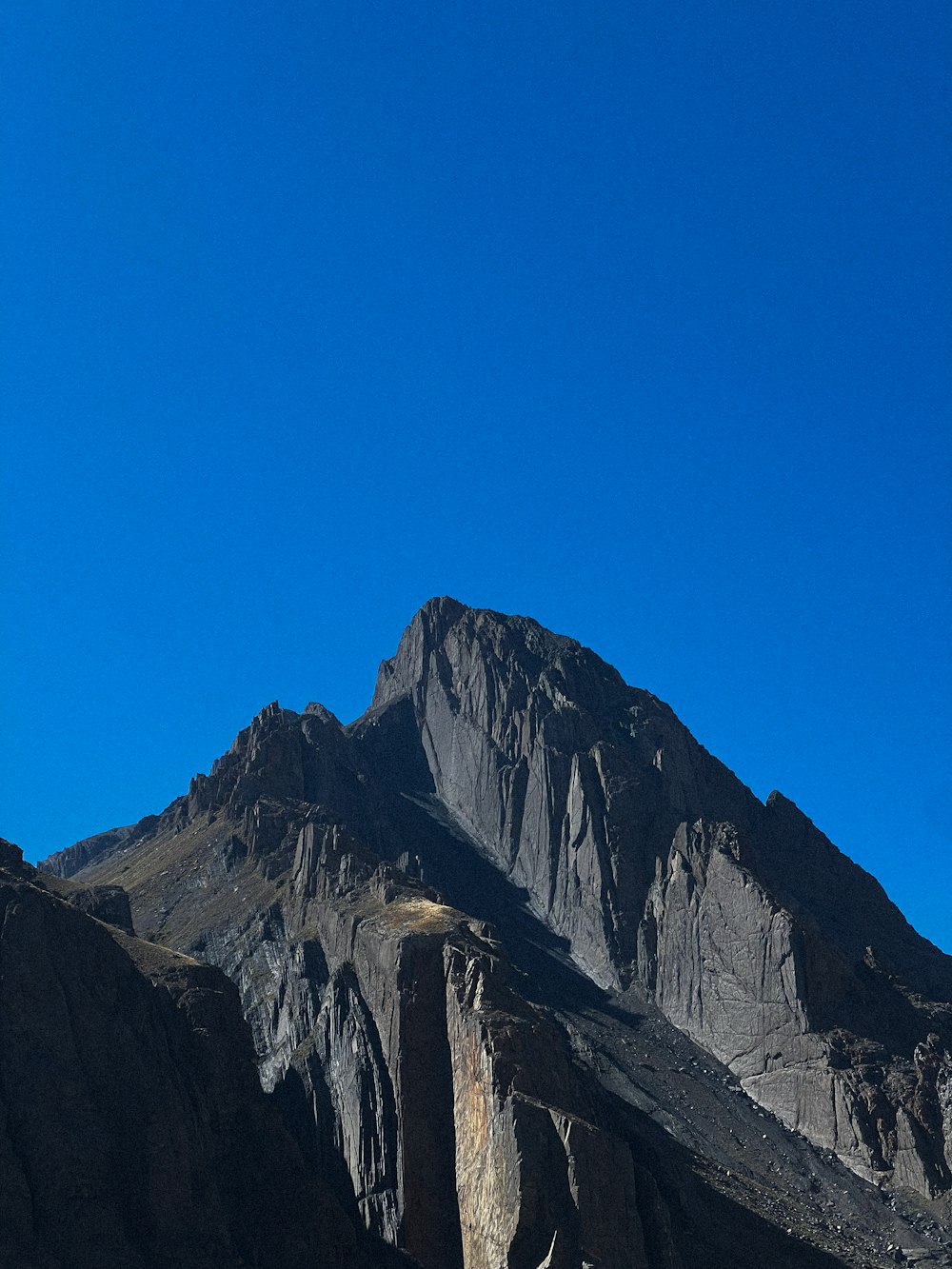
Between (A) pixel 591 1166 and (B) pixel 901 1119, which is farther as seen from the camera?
(B) pixel 901 1119

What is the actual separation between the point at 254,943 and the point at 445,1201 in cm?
7346

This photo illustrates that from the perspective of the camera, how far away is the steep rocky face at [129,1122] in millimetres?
100375

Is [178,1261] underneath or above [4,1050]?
underneath

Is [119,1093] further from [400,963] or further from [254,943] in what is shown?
[254,943]

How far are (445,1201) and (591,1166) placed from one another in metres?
18.6

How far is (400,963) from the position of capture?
14038cm

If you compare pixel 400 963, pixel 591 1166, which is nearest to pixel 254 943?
pixel 400 963

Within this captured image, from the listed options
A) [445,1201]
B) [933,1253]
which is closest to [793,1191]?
[933,1253]

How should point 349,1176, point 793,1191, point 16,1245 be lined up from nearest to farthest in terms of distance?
point 16,1245 < point 349,1176 < point 793,1191

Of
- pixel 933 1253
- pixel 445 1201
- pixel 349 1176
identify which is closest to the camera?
pixel 445 1201

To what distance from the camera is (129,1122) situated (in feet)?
353

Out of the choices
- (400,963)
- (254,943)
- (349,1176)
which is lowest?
(349,1176)

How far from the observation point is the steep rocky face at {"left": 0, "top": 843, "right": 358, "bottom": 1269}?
100 meters

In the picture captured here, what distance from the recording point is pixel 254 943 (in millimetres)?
190875
